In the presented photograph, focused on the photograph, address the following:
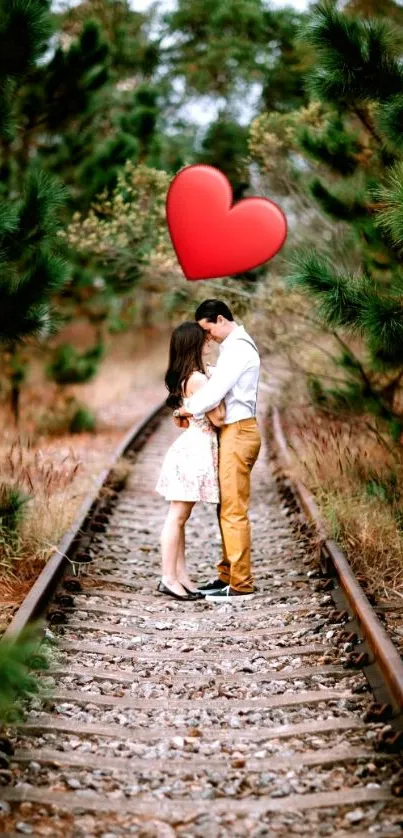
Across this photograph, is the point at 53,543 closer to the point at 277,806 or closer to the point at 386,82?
the point at 277,806

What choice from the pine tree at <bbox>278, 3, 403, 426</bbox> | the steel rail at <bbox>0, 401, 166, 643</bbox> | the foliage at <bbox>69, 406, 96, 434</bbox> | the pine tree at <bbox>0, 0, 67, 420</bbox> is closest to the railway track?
the steel rail at <bbox>0, 401, 166, 643</bbox>

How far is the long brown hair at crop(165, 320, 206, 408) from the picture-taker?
230 inches

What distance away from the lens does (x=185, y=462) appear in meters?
5.98

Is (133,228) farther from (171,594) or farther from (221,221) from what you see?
(171,594)

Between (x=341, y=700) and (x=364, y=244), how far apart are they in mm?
4519

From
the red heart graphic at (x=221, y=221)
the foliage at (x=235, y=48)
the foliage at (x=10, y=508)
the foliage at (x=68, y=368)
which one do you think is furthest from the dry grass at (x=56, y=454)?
the foliage at (x=235, y=48)

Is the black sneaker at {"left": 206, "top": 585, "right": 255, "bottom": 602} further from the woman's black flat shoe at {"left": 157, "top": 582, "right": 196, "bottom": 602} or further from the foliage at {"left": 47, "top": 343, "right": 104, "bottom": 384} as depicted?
the foliage at {"left": 47, "top": 343, "right": 104, "bottom": 384}

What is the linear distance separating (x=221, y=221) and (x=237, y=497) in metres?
1.71

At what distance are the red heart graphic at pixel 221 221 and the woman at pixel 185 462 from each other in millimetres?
507

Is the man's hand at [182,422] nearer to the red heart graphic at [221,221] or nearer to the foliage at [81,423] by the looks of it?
the red heart graphic at [221,221]

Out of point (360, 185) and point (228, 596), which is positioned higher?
point (360, 185)

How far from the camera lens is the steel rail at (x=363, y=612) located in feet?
12.8

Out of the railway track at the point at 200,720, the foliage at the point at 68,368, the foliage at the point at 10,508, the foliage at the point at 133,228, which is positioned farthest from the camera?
the foliage at the point at 68,368

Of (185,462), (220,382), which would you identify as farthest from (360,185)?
(185,462)
